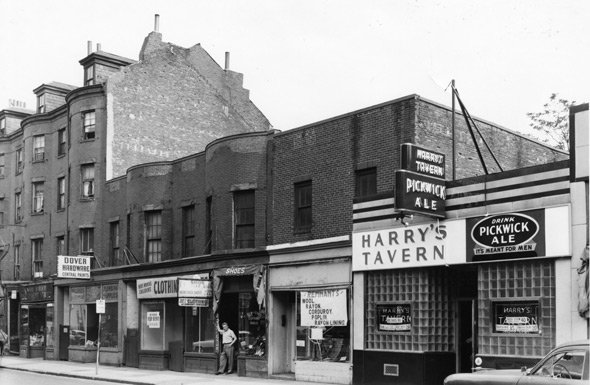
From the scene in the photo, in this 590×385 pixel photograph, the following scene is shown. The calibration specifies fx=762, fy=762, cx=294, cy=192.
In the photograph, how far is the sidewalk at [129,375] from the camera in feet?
77.3

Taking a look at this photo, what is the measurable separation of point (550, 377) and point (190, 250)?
2035cm

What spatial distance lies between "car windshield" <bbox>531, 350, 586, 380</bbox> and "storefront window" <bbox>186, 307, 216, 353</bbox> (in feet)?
58.3

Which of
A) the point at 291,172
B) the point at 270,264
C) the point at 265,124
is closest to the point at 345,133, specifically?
the point at 291,172

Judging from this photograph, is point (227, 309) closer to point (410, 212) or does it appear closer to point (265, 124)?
point (410, 212)

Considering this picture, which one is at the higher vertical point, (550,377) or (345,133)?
(345,133)

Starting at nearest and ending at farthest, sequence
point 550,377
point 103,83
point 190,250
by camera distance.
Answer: point 550,377 → point 190,250 → point 103,83

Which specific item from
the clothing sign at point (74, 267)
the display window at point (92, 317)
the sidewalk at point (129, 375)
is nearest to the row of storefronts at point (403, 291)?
the sidewalk at point (129, 375)

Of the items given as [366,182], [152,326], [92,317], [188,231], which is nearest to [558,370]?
[366,182]

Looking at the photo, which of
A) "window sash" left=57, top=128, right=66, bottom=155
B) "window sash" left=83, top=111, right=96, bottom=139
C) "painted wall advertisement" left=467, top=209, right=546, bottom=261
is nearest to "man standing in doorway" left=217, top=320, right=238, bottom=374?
"painted wall advertisement" left=467, top=209, right=546, bottom=261

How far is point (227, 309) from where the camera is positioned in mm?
26969

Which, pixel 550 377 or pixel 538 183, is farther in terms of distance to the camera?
pixel 538 183

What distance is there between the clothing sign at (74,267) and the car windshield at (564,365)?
2619 cm

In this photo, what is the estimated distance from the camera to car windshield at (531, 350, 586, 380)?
33.6ft

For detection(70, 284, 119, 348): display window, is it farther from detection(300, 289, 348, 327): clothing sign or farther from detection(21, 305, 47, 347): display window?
detection(300, 289, 348, 327): clothing sign
